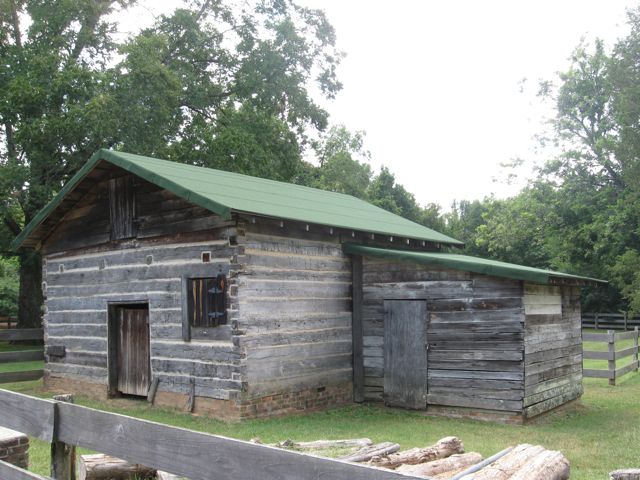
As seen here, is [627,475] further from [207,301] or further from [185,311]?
[185,311]

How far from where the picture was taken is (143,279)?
1334 centimetres

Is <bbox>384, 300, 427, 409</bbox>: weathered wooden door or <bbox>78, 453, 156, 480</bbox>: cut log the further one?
<bbox>384, 300, 427, 409</bbox>: weathered wooden door

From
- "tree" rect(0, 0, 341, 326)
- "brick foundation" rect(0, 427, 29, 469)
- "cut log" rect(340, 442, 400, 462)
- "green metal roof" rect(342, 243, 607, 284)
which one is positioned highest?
"tree" rect(0, 0, 341, 326)

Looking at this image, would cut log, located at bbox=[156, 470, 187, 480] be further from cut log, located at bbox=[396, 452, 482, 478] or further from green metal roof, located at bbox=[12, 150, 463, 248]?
green metal roof, located at bbox=[12, 150, 463, 248]

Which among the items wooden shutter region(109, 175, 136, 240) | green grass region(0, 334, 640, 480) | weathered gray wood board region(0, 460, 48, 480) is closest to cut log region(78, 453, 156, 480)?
weathered gray wood board region(0, 460, 48, 480)

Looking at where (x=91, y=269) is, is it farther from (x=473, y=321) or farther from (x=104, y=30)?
(x=104, y=30)

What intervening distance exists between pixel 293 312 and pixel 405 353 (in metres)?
2.48

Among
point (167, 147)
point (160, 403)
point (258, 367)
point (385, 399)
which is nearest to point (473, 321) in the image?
point (385, 399)

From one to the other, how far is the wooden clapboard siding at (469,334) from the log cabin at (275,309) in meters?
0.02

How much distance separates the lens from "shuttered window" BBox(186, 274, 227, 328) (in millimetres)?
11711

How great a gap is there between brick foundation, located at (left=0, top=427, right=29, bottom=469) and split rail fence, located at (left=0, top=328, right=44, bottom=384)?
356 inches

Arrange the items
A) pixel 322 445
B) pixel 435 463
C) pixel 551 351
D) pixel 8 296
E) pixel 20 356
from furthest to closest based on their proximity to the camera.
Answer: pixel 8 296 < pixel 20 356 < pixel 551 351 < pixel 322 445 < pixel 435 463

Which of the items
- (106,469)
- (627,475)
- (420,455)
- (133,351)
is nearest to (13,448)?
(106,469)

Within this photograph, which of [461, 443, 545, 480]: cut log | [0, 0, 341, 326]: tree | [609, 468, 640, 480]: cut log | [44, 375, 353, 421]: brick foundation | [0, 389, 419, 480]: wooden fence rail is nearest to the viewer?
[0, 389, 419, 480]: wooden fence rail
